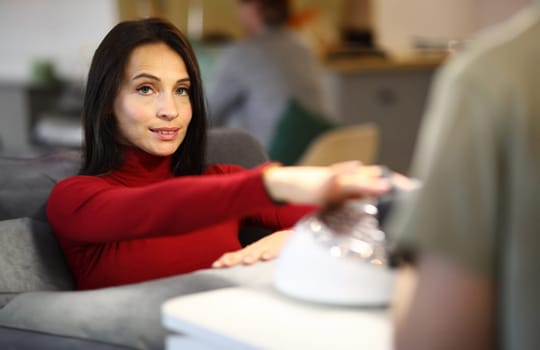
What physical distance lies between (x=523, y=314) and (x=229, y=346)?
0.39 m

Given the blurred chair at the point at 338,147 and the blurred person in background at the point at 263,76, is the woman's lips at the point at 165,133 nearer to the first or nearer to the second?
the blurred chair at the point at 338,147

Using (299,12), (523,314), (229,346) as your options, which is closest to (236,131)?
(229,346)

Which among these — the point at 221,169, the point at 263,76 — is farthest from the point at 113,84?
the point at 263,76

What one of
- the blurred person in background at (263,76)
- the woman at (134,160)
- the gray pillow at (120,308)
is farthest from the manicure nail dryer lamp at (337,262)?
the blurred person in background at (263,76)

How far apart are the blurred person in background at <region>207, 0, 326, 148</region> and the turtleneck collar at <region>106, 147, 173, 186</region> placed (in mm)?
2114

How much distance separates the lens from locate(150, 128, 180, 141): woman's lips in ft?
5.04

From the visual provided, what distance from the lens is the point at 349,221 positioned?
123 centimetres

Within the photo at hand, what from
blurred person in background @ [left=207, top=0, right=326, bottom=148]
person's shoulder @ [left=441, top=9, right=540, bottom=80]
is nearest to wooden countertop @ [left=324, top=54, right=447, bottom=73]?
blurred person in background @ [left=207, top=0, right=326, bottom=148]

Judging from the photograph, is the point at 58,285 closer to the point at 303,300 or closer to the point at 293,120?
the point at 303,300

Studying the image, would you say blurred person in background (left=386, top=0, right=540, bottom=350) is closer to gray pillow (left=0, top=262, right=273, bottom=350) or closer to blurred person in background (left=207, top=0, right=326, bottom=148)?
gray pillow (left=0, top=262, right=273, bottom=350)

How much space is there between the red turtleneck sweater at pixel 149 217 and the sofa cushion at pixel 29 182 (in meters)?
0.15

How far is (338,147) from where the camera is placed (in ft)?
11.6

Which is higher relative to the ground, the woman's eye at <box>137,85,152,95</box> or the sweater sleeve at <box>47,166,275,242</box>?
the woman's eye at <box>137,85,152,95</box>

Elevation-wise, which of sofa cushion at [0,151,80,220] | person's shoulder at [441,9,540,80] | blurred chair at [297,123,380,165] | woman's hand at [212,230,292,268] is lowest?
blurred chair at [297,123,380,165]
